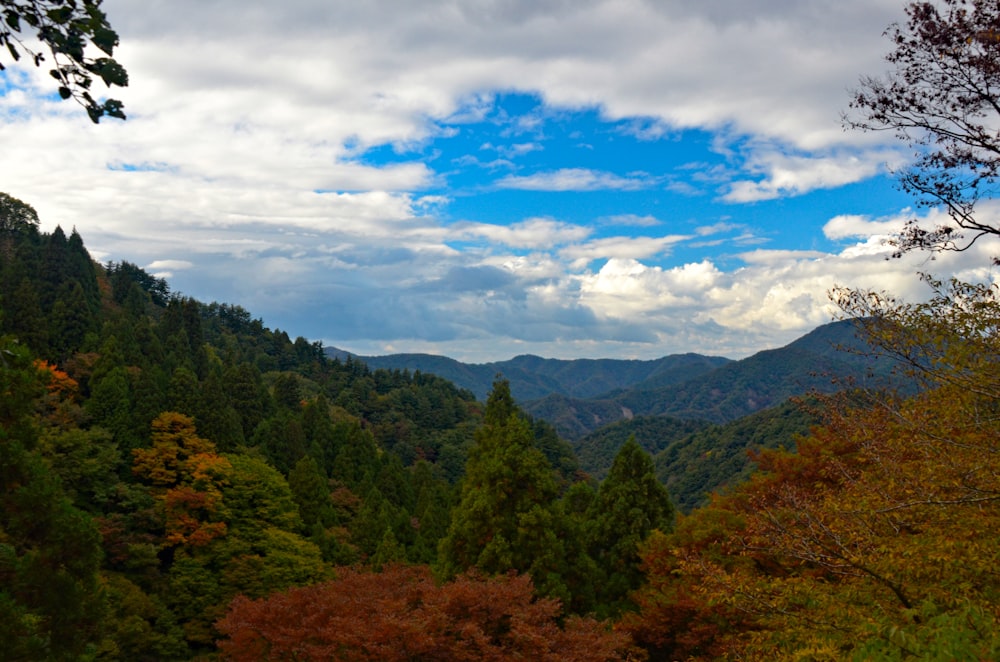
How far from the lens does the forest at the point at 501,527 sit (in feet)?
27.4

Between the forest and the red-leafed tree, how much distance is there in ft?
0.19

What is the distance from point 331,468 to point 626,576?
106ft

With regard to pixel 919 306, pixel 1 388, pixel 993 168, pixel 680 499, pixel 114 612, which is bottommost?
pixel 680 499

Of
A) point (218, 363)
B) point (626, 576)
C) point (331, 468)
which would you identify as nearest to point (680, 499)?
point (331, 468)

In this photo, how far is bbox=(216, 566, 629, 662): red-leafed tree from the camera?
33.6 feet

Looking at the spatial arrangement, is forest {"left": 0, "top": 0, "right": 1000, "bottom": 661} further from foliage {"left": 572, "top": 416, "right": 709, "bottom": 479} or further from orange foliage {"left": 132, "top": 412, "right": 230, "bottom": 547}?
foliage {"left": 572, "top": 416, "right": 709, "bottom": 479}

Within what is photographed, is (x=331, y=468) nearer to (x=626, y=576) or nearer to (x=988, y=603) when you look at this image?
(x=626, y=576)

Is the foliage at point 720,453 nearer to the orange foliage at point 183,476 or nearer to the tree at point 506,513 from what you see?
the orange foliage at point 183,476

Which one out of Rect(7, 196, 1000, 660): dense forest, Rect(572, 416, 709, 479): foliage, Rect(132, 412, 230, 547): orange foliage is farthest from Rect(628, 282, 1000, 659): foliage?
Rect(572, 416, 709, 479): foliage

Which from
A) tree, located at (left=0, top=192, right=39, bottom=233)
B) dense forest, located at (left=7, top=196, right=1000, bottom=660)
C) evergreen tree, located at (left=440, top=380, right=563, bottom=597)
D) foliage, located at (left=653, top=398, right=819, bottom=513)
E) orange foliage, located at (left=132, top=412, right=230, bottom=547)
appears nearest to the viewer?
dense forest, located at (left=7, top=196, right=1000, bottom=660)

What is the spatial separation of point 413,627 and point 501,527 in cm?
799

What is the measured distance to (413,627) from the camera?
9.98 metres

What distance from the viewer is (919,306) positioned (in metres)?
9.08

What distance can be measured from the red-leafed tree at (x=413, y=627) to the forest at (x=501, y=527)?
0.06m
